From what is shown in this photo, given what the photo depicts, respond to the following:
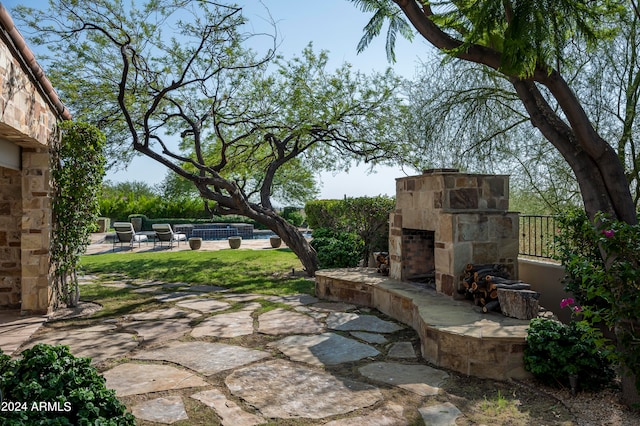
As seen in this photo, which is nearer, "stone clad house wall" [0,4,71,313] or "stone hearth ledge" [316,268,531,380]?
"stone hearth ledge" [316,268,531,380]

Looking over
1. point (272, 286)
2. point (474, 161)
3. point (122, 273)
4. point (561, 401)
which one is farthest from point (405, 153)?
point (561, 401)

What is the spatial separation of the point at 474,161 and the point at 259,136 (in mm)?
5466

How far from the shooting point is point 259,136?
449 inches

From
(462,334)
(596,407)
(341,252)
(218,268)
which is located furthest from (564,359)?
(218,268)

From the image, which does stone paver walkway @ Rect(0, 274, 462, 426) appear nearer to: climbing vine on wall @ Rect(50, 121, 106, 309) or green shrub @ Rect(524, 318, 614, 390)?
green shrub @ Rect(524, 318, 614, 390)

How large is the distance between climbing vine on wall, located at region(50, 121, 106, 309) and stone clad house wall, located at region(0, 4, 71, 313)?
0.21 metres

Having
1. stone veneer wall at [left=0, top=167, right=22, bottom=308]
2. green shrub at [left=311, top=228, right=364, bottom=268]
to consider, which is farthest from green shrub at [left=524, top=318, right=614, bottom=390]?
stone veneer wall at [left=0, top=167, right=22, bottom=308]

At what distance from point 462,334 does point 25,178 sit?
6.00 meters

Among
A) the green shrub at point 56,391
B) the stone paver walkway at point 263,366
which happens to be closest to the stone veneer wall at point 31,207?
the stone paver walkway at point 263,366

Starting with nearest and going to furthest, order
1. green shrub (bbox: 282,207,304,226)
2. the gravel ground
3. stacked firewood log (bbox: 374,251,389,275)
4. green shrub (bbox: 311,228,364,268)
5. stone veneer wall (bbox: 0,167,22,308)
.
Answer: the gravel ground → stone veneer wall (bbox: 0,167,22,308) → stacked firewood log (bbox: 374,251,389,275) → green shrub (bbox: 311,228,364,268) → green shrub (bbox: 282,207,304,226)

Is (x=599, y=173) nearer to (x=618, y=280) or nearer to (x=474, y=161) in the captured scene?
(x=618, y=280)

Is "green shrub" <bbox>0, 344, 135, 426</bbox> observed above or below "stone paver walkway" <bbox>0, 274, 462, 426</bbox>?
above

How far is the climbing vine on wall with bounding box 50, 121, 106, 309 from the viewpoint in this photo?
20.9ft

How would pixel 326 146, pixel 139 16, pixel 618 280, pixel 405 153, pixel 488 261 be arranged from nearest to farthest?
pixel 618 280, pixel 488 261, pixel 139 16, pixel 405 153, pixel 326 146
